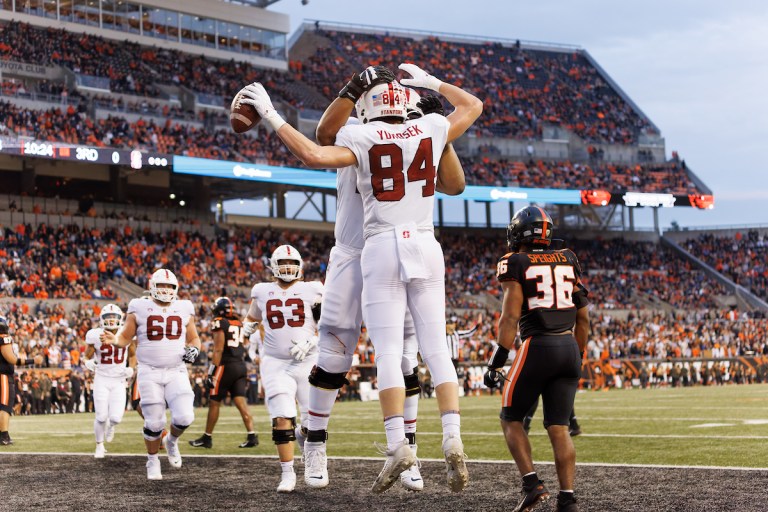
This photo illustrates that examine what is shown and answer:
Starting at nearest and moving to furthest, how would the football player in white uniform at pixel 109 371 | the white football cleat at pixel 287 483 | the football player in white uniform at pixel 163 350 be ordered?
1. the white football cleat at pixel 287 483
2. the football player in white uniform at pixel 163 350
3. the football player in white uniform at pixel 109 371

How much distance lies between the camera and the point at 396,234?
5.68 meters

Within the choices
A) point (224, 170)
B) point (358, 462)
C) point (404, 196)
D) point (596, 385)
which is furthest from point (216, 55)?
point (404, 196)

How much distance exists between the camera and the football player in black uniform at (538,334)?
6.29 metres

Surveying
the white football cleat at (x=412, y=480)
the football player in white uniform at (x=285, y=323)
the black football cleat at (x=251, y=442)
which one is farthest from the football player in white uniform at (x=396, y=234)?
the black football cleat at (x=251, y=442)

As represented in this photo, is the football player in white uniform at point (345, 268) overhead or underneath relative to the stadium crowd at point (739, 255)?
underneath

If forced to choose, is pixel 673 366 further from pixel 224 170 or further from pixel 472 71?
pixel 472 71

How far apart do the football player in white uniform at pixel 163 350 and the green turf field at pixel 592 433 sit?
1.80 meters

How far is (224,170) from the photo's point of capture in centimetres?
3581

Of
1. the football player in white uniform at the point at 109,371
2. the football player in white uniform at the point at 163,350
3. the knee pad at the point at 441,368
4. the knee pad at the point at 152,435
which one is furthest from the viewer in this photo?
the football player in white uniform at the point at 109,371

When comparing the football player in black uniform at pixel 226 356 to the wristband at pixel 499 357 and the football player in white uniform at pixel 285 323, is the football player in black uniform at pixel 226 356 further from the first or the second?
the wristband at pixel 499 357

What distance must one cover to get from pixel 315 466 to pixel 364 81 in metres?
2.69

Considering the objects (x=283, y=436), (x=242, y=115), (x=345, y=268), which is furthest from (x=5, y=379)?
(x=242, y=115)

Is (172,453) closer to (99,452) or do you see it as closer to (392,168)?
(99,452)

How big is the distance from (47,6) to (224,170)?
11438 mm
